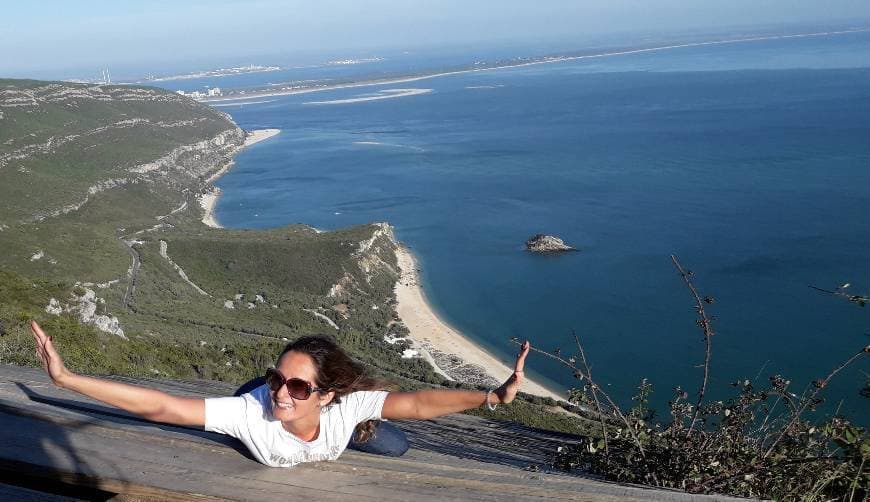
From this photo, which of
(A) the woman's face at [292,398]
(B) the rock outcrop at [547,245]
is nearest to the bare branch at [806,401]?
(A) the woman's face at [292,398]

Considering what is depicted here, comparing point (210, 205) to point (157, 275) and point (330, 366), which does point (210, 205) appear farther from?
point (330, 366)

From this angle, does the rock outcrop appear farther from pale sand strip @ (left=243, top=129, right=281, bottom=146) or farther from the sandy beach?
pale sand strip @ (left=243, top=129, right=281, bottom=146)

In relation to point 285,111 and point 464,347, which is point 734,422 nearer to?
point 464,347

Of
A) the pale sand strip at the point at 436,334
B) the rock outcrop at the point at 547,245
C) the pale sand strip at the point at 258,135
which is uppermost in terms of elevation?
the pale sand strip at the point at 258,135

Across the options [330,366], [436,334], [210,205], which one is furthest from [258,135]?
[330,366]

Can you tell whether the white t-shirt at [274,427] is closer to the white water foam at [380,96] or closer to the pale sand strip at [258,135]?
the pale sand strip at [258,135]

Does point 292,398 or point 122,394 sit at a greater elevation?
point 122,394
